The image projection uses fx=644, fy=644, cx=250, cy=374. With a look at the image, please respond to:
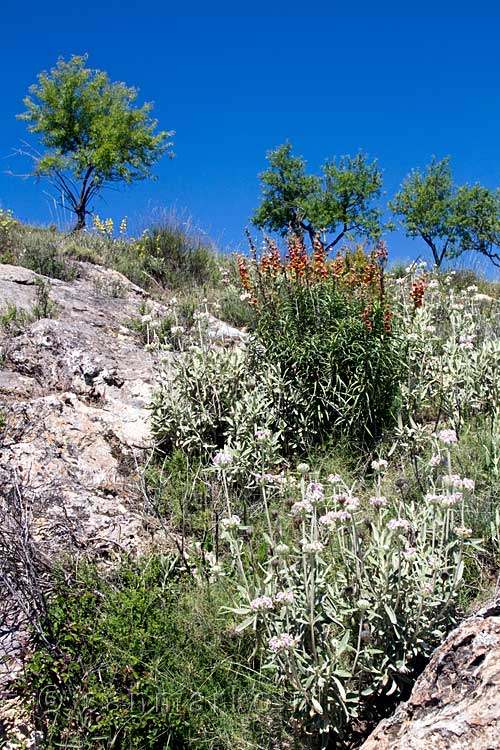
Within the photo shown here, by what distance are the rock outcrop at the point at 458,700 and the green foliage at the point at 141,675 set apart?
89 centimetres

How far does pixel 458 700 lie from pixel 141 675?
1620 mm

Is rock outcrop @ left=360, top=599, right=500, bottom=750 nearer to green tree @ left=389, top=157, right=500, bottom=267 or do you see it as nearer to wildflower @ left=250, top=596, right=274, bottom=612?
wildflower @ left=250, top=596, right=274, bottom=612

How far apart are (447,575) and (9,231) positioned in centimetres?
1078

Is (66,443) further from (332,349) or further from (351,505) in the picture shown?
(351,505)

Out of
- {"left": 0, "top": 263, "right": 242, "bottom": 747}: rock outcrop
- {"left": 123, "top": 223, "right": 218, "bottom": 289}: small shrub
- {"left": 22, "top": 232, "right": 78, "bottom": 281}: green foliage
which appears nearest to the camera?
{"left": 0, "top": 263, "right": 242, "bottom": 747}: rock outcrop

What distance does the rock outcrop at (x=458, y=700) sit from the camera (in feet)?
6.04

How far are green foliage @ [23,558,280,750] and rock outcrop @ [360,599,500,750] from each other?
89cm

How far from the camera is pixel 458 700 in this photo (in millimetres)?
2018

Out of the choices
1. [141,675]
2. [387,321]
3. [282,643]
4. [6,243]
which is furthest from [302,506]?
[6,243]

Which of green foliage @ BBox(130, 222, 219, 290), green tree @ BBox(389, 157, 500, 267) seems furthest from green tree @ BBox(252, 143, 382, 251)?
green foliage @ BBox(130, 222, 219, 290)

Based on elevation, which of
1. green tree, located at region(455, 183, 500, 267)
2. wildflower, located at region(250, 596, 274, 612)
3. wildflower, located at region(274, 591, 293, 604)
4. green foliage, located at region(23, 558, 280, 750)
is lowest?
green foliage, located at region(23, 558, 280, 750)

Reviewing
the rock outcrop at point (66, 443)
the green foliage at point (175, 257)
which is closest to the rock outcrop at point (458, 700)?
the rock outcrop at point (66, 443)

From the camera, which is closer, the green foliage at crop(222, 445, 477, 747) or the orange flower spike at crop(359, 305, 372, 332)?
the green foliage at crop(222, 445, 477, 747)

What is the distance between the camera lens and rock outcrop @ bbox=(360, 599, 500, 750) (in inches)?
72.4
